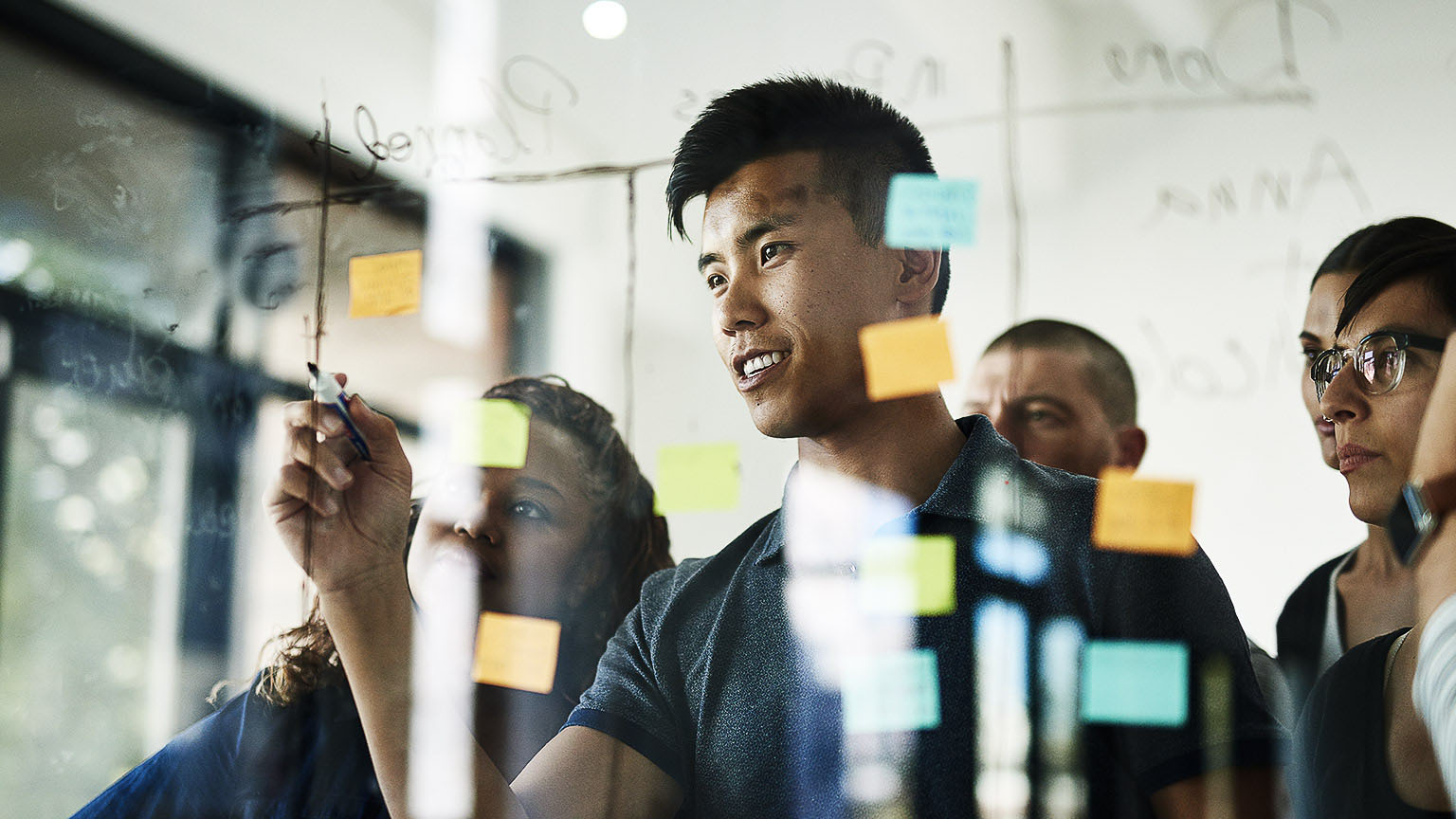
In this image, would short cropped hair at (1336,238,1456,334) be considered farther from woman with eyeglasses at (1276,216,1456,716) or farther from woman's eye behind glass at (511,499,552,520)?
woman's eye behind glass at (511,499,552,520)

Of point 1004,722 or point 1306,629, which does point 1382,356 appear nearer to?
point 1306,629

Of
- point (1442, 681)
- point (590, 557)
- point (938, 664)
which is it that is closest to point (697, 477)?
point (590, 557)

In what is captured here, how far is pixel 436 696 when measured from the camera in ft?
3.57

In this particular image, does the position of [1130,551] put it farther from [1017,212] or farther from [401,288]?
[401,288]

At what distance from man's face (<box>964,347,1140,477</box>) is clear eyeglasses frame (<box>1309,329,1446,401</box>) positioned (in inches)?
12.2

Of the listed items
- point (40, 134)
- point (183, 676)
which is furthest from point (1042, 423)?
point (40, 134)

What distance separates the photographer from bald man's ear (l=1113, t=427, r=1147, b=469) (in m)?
1.22

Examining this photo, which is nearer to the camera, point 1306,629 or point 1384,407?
point 1384,407

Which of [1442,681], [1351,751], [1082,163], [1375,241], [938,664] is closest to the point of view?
[1442,681]

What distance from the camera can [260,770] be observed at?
1221mm

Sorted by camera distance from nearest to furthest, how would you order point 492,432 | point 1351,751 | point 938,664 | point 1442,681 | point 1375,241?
point 1442,681
point 1351,751
point 938,664
point 1375,241
point 492,432

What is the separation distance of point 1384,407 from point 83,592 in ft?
4.63

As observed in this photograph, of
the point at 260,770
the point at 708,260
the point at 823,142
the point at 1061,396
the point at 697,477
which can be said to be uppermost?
the point at 823,142

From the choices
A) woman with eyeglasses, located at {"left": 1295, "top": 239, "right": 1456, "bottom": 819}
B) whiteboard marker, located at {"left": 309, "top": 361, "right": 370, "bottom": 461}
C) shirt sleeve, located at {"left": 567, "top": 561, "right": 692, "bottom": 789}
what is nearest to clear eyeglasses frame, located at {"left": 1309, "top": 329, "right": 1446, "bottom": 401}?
woman with eyeglasses, located at {"left": 1295, "top": 239, "right": 1456, "bottom": 819}
